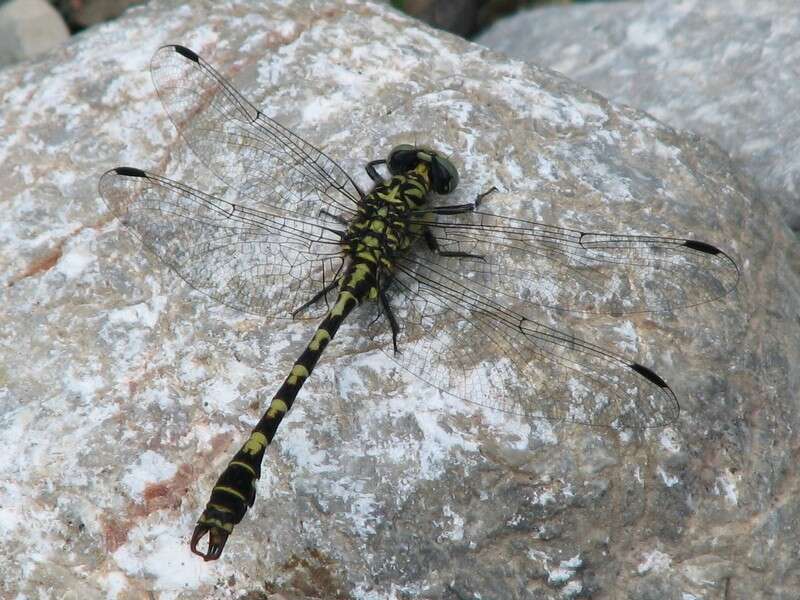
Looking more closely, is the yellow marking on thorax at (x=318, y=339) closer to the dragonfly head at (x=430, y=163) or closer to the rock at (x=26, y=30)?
the dragonfly head at (x=430, y=163)

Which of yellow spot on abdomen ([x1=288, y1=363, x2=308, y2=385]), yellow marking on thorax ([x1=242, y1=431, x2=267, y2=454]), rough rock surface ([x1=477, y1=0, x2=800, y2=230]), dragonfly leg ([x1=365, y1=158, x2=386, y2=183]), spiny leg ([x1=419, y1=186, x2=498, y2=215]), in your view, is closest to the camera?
yellow marking on thorax ([x1=242, y1=431, x2=267, y2=454])

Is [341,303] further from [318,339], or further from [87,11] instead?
[87,11]

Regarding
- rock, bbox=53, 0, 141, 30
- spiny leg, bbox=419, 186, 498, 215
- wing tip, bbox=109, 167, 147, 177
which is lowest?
rock, bbox=53, 0, 141, 30

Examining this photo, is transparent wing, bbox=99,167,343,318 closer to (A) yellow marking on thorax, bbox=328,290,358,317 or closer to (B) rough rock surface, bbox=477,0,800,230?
(A) yellow marking on thorax, bbox=328,290,358,317

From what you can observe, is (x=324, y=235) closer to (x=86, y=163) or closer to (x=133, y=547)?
(x=86, y=163)

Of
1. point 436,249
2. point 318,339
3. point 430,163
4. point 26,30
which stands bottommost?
point 26,30

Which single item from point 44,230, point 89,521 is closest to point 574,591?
point 89,521

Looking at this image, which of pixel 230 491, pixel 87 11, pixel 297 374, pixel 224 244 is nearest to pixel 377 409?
pixel 297 374

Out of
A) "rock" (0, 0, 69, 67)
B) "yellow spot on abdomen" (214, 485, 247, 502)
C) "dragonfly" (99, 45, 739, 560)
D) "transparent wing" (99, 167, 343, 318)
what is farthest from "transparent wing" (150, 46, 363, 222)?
"rock" (0, 0, 69, 67)
